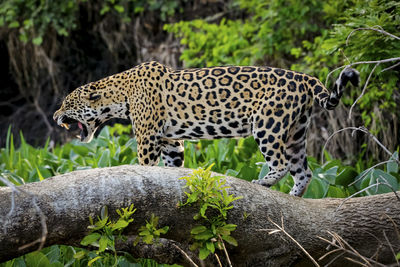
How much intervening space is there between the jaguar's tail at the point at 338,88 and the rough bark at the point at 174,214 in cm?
80

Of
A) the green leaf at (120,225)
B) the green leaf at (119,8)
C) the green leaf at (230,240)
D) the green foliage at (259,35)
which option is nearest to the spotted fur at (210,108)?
the green leaf at (230,240)

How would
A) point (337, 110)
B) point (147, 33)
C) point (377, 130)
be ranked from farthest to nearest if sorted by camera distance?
point (147, 33) < point (337, 110) < point (377, 130)

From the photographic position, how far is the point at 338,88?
425cm

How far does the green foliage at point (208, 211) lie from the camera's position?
370 centimetres

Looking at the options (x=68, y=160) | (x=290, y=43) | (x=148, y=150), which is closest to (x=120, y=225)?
(x=148, y=150)

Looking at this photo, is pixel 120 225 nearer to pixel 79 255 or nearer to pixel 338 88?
pixel 79 255

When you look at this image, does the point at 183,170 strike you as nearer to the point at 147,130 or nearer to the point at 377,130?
the point at 147,130

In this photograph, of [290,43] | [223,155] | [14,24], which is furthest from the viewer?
[14,24]

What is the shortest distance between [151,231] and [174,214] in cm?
20

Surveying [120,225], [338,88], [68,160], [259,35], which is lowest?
[68,160]

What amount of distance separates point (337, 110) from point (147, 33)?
4.37m

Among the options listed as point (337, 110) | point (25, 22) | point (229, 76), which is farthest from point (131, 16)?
point (229, 76)

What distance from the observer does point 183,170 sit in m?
3.94

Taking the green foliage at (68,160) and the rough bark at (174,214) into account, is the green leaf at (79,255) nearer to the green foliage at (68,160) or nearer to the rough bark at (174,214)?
the rough bark at (174,214)
